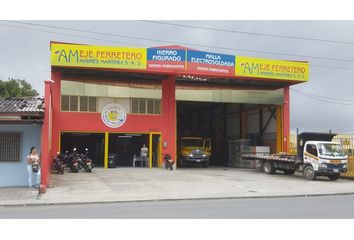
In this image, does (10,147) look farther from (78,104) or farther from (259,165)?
(259,165)

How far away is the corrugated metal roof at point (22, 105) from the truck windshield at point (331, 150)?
1561 cm

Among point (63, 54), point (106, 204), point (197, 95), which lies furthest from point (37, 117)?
point (197, 95)

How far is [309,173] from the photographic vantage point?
88.9 ft

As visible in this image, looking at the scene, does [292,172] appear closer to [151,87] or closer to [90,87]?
[151,87]

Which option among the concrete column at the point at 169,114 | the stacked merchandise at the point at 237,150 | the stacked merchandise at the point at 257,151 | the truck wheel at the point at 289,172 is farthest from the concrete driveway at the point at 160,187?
the stacked merchandise at the point at 237,150

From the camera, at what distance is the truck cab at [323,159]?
26.2 meters

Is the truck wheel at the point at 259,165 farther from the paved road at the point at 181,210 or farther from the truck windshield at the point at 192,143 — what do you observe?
the paved road at the point at 181,210

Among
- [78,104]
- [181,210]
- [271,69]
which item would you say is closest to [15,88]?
[78,104]

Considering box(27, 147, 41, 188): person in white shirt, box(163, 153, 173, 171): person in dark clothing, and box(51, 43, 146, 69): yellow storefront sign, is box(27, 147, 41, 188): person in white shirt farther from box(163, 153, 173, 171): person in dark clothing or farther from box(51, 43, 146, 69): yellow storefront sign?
box(163, 153, 173, 171): person in dark clothing

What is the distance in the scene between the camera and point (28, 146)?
21.3 m

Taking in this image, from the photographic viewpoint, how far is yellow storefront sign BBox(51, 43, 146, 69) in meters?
30.0

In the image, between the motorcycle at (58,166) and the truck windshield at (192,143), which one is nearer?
the motorcycle at (58,166)

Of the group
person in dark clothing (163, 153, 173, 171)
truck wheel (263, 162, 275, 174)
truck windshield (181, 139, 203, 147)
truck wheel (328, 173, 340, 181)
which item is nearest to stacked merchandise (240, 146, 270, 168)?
truck windshield (181, 139, 203, 147)

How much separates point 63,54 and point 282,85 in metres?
17.5
